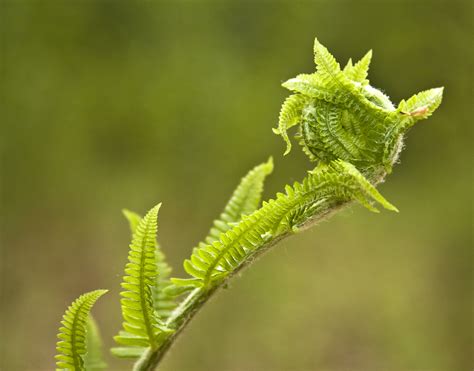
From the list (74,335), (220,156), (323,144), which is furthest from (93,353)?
(220,156)

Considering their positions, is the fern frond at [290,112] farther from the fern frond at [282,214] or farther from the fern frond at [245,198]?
the fern frond at [245,198]

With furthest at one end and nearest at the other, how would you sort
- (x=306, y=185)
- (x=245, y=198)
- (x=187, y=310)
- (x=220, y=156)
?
(x=220, y=156) → (x=245, y=198) → (x=187, y=310) → (x=306, y=185)

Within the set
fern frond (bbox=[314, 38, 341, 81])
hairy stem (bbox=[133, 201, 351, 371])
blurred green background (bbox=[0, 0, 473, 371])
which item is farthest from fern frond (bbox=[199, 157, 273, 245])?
blurred green background (bbox=[0, 0, 473, 371])

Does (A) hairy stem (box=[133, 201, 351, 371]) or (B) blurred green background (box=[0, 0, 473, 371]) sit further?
(B) blurred green background (box=[0, 0, 473, 371])

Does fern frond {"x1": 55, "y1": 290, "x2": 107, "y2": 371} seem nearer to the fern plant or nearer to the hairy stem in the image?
the fern plant

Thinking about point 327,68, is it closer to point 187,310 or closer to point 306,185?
point 306,185

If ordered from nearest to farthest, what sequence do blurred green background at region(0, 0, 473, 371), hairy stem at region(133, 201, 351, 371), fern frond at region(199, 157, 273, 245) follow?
hairy stem at region(133, 201, 351, 371) → fern frond at region(199, 157, 273, 245) → blurred green background at region(0, 0, 473, 371)
